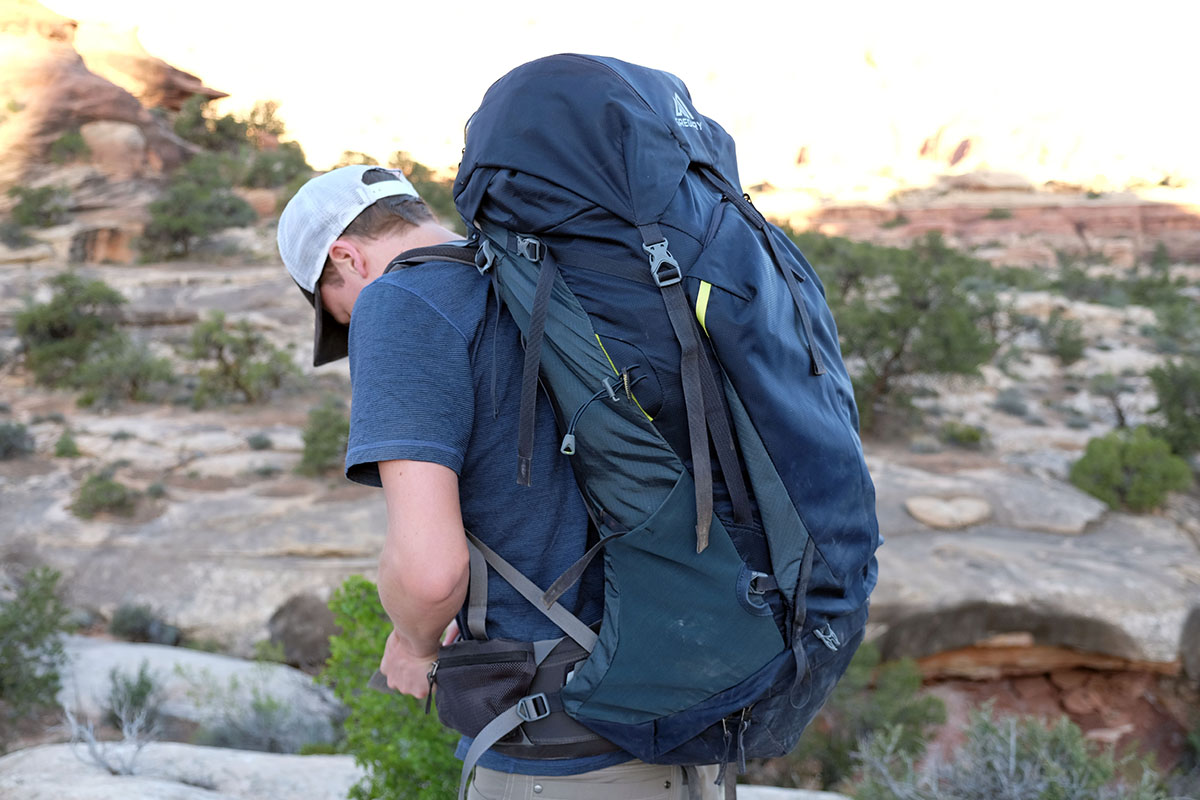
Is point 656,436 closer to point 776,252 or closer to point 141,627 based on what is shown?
point 776,252

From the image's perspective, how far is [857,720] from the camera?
521cm

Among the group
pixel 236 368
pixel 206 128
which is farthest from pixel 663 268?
pixel 206 128

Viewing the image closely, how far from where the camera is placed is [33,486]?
27.5 feet

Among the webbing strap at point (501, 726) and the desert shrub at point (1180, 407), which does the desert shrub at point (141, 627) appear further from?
the desert shrub at point (1180, 407)

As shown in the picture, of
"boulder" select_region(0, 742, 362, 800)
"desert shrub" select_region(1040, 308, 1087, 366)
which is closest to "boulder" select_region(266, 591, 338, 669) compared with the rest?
"boulder" select_region(0, 742, 362, 800)

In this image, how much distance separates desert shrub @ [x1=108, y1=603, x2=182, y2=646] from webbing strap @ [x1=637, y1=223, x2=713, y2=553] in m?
6.01

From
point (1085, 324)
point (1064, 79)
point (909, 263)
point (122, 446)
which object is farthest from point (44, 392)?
point (1064, 79)

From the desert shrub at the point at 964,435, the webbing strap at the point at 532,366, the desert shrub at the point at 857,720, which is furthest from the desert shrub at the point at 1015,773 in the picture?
the desert shrub at the point at 964,435

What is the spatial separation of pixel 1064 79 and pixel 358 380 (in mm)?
77193

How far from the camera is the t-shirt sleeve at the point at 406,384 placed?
91cm

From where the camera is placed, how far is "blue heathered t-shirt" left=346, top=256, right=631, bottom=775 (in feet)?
3.01

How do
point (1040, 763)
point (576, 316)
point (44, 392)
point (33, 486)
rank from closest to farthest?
point (576, 316), point (1040, 763), point (33, 486), point (44, 392)

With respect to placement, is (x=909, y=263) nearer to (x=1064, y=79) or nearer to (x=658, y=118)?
(x=658, y=118)

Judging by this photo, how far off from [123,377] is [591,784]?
12.3 m
